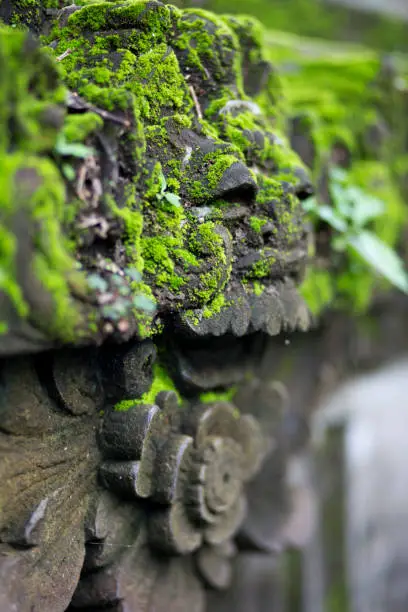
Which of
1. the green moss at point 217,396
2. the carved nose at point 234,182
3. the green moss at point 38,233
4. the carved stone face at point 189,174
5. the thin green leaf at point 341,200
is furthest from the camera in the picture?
the thin green leaf at point 341,200

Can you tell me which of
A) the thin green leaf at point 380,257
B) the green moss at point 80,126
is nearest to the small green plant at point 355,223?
the thin green leaf at point 380,257

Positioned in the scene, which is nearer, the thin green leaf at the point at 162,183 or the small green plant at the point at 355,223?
the thin green leaf at the point at 162,183

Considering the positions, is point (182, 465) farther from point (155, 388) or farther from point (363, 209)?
point (363, 209)

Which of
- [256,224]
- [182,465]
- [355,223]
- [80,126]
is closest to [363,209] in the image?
[355,223]

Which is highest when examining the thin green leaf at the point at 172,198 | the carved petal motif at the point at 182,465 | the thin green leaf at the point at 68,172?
the thin green leaf at the point at 68,172

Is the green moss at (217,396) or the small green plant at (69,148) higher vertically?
the small green plant at (69,148)

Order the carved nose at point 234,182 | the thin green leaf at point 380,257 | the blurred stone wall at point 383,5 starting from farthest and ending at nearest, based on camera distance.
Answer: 1. the blurred stone wall at point 383,5
2. the thin green leaf at point 380,257
3. the carved nose at point 234,182

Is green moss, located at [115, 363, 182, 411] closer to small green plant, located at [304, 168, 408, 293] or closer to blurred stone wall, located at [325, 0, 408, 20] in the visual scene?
small green plant, located at [304, 168, 408, 293]

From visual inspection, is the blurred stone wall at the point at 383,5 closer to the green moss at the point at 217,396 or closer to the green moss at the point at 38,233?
the green moss at the point at 217,396
